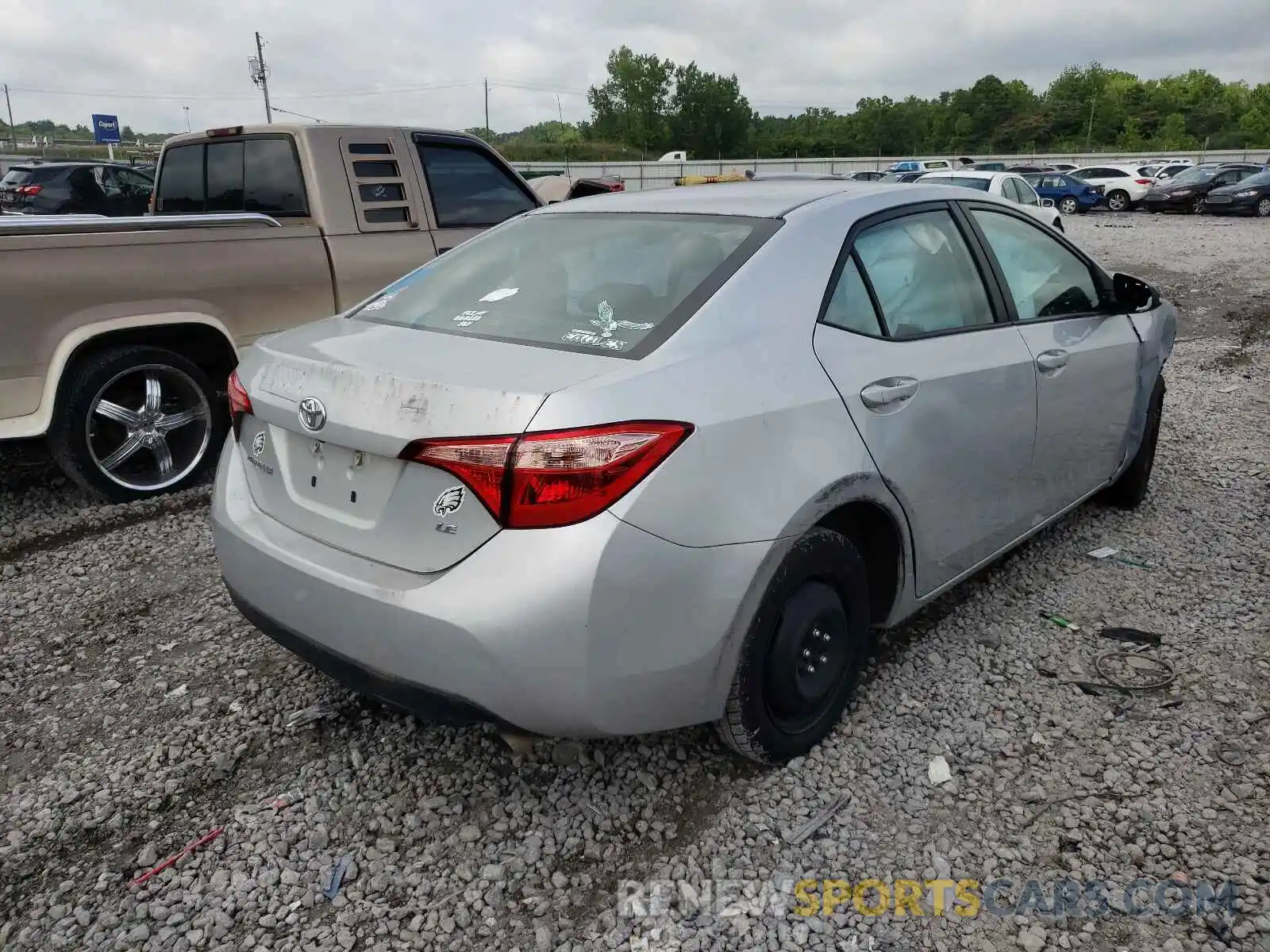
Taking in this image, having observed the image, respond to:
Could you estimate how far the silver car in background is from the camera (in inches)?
83.8

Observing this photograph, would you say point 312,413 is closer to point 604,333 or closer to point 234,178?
point 604,333

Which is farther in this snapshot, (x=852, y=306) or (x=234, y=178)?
(x=234, y=178)

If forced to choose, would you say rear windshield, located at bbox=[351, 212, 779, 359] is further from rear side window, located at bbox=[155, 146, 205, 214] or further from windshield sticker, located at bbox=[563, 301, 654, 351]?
rear side window, located at bbox=[155, 146, 205, 214]

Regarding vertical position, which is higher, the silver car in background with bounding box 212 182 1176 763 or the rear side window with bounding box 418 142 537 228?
the rear side window with bounding box 418 142 537 228

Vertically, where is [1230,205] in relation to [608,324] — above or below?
below

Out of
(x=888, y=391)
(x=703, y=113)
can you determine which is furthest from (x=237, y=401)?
(x=703, y=113)

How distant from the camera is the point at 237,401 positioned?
2.80 m

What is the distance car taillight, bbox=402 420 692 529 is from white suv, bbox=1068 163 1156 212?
35.6 m

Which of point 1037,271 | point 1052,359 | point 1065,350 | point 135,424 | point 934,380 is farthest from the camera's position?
point 135,424

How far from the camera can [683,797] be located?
2705 mm

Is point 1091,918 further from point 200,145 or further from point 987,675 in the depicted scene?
point 200,145

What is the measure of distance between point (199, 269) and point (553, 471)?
362 centimetres

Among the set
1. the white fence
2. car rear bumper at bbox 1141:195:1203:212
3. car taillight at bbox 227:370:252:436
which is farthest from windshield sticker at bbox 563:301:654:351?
the white fence

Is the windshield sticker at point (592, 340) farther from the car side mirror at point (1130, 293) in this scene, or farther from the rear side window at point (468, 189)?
the rear side window at point (468, 189)
